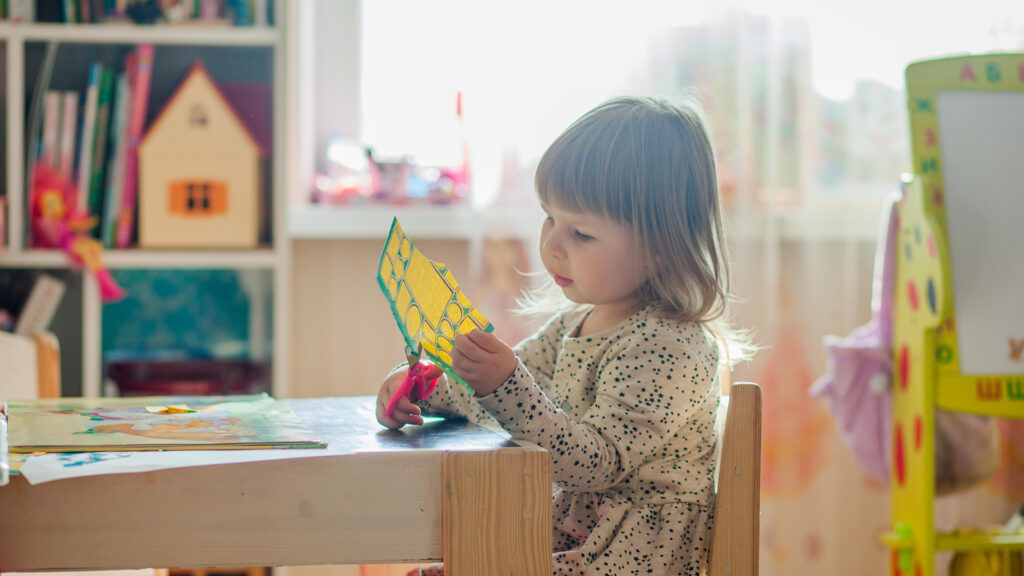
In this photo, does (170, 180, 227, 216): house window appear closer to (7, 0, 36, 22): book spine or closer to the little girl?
(7, 0, 36, 22): book spine

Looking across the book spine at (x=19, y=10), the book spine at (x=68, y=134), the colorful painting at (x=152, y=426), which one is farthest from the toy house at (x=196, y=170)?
the colorful painting at (x=152, y=426)

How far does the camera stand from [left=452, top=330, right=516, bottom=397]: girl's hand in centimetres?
76

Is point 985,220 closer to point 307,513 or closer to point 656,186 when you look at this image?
point 656,186

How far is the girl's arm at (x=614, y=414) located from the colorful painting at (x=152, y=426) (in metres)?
0.17

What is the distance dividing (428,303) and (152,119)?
1.25 metres

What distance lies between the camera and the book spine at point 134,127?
177cm

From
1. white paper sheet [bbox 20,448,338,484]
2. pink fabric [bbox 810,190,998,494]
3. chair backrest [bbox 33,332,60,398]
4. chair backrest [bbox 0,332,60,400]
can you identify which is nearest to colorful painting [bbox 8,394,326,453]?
white paper sheet [bbox 20,448,338,484]

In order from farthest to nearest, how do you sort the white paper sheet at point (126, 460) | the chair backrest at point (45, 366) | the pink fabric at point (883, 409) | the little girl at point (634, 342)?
the pink fabric at point (883, 409)
the chair backrest at point (45, 366)
the little girl at point (634, 342)
the white paper sheet at point (126, 460)

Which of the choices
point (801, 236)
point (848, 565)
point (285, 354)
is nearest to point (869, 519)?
point (848, 565)

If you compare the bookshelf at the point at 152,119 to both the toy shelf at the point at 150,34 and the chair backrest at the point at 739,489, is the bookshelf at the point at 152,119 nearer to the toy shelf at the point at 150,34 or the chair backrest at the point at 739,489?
the toy shelf at the point at 150,34

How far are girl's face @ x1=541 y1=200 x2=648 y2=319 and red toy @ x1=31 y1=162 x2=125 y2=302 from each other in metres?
1.08

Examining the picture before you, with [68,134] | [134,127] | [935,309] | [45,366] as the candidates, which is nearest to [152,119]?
[134,127]

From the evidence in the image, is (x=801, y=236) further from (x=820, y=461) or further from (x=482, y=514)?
(x=482, y=514)

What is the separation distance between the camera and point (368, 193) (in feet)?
6.66
